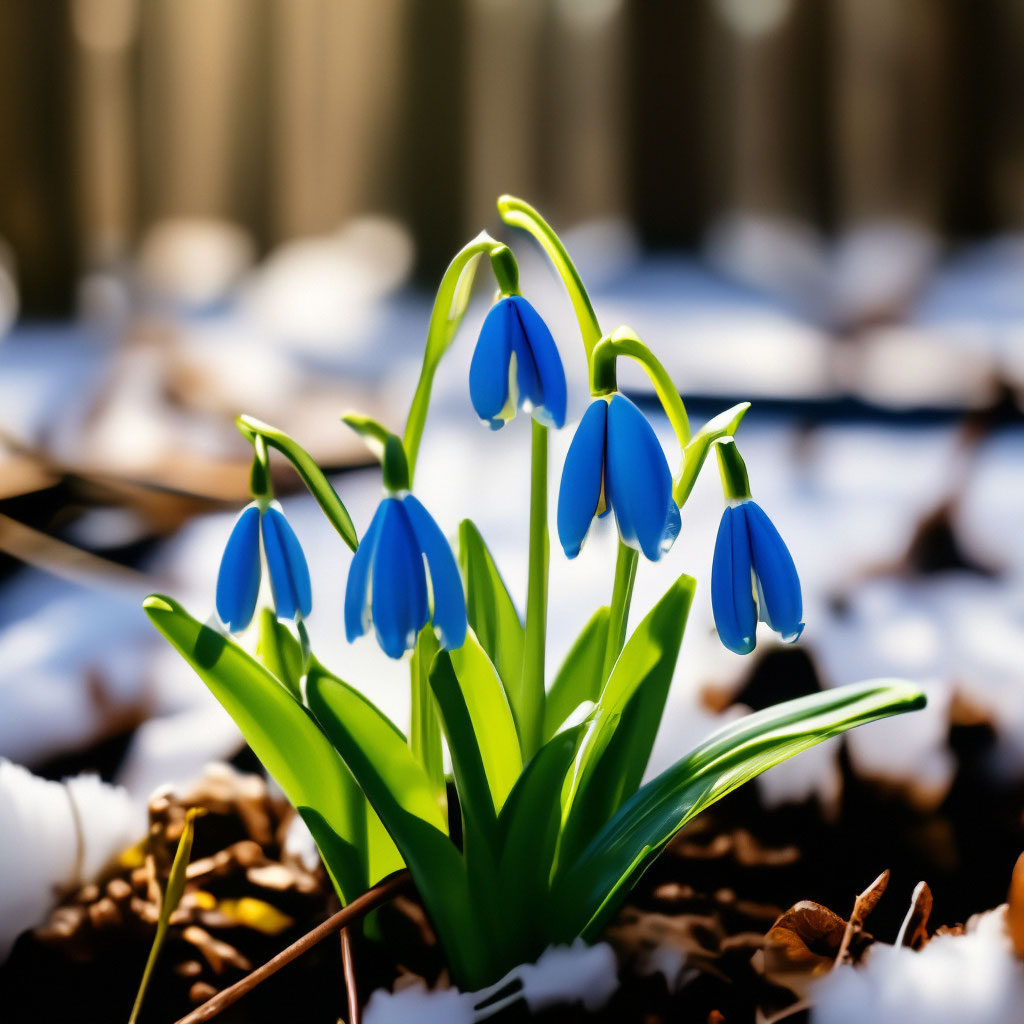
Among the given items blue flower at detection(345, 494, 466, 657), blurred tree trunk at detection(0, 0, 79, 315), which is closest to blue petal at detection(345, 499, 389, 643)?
blue flower at detection(345, 494, 466, 657)

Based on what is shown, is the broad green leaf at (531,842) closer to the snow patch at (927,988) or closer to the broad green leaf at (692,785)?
the broad green leaf at (692,785)

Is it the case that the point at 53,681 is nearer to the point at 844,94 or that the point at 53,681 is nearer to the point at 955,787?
the point at 955,787

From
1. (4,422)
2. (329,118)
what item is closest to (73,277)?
(4,422)

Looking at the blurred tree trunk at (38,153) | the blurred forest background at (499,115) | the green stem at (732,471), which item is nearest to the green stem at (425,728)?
the green stem at (732,471)

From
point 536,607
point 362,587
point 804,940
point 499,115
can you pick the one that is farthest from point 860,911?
point 499,115

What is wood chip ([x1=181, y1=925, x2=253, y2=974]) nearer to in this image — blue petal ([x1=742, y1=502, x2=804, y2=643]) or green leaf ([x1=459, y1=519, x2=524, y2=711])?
green leaf ([x1=459, y1=519, x2=524, y2=711])

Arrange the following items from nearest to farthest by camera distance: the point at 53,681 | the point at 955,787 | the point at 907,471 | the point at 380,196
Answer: the point at 955,787 < the point at 53,681 < the point at 907,471 < the point at 380,196
